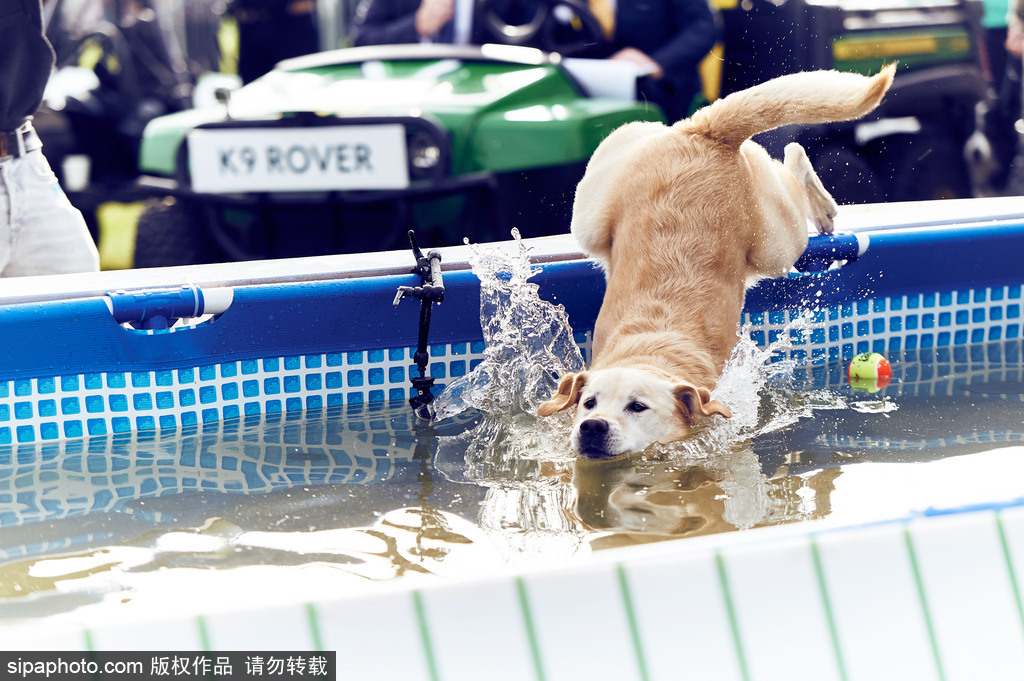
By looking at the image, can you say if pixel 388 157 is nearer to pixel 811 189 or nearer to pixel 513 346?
pixel 513 346

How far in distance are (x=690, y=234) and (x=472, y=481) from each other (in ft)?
3.61

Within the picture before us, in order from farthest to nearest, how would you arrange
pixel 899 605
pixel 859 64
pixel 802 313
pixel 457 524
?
pixel 859 64, pixel 802 313, pixel 457 524, pixel 899 605

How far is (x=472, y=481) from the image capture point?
2.49 metres

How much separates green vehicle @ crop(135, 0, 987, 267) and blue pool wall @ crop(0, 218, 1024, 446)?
0.83m

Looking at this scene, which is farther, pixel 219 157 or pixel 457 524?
pixel 219 157

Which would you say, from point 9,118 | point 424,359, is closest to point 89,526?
point 424,359

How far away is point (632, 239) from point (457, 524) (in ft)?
4.13

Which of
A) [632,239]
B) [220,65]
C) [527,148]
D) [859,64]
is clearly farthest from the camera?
[220,65]

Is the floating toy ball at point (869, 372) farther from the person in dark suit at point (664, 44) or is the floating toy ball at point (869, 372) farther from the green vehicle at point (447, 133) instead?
the person in dark suit at point (664, 44)

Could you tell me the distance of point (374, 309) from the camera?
10.3ft

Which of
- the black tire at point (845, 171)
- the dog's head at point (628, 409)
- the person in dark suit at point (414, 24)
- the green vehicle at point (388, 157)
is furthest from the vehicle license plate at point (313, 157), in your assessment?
the dog's head at point (628, 409)

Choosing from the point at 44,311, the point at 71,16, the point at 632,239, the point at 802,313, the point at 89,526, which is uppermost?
the point at 71,16

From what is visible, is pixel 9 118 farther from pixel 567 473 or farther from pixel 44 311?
Answer: pixel 567 473

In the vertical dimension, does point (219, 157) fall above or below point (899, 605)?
above
